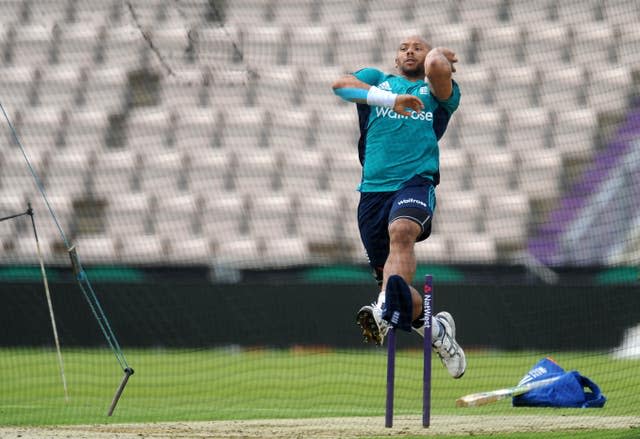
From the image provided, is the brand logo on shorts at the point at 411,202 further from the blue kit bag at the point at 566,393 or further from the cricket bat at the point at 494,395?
the blue kit bag at the point at 566,393

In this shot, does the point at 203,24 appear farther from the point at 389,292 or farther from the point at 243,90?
the point at 389,292

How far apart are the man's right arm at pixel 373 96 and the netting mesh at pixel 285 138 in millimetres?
8508

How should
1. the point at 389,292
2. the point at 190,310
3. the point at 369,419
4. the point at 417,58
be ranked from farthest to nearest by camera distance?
1. the point at 190,310
2. the point at 369,419
3. the point at 417,58
4. the point at 389,292

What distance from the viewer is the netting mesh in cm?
1627

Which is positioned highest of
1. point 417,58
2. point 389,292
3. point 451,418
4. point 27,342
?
point 417,58

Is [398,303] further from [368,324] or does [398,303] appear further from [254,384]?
[254,384]

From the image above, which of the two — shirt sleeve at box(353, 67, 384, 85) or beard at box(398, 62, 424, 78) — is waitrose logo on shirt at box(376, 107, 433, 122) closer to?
shirt sleeve at box(353, 67, 384, 85)

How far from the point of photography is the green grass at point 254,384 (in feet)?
33.2

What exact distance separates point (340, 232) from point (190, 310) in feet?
9.71

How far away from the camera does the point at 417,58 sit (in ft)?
25.0

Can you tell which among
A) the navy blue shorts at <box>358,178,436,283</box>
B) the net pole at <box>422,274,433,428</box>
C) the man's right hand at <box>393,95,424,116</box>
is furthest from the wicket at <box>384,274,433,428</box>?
the man's right hand at <box>393,95,424,116</box>

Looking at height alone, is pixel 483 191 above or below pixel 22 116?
below

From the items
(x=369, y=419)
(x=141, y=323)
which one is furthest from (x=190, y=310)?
(x=369, y=419)

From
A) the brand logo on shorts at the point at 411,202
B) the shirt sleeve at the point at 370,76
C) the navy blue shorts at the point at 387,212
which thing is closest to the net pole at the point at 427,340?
the navy blue shorts at the point at 387,212
